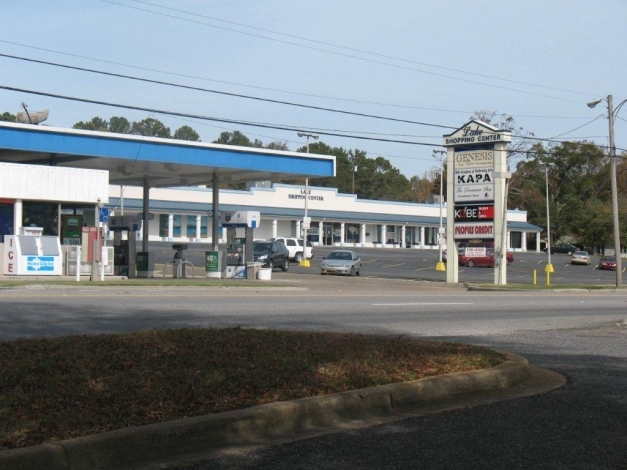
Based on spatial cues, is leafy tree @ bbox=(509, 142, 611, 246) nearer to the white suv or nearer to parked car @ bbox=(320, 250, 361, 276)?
the white suv

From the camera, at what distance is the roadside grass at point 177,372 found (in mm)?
6746

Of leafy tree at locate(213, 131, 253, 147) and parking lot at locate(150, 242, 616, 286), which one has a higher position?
leafy tree at locate(213, 131, 253, 147)

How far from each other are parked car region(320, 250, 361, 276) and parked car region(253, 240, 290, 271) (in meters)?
3.23

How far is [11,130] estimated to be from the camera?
30312 mm

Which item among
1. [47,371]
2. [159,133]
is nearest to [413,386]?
[47,371]

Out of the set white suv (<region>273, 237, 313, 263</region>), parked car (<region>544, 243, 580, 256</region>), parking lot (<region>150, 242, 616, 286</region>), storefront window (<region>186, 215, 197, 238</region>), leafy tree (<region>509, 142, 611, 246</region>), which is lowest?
parking lot (<region>150, 242, 616, 286</region>)

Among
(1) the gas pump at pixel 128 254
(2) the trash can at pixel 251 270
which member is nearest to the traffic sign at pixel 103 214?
(1) the gas pump at pixel 128 254

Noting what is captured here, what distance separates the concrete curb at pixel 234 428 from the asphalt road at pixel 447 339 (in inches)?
13.4

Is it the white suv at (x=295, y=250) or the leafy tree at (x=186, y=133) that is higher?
the leafy tree at (x=186, y=133)

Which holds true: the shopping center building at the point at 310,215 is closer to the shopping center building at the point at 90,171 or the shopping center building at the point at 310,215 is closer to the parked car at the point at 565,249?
the parked car at the point at 565,249

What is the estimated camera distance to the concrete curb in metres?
5.86

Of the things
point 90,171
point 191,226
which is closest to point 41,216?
point 90,171

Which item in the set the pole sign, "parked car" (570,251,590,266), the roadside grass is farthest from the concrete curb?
"parked car" (570,251,590,266)

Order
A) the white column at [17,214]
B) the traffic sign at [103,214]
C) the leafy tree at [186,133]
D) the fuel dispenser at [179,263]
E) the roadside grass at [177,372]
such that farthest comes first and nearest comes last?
1. the leafy tree at [186,133]
2. the fuel dispenser at [179,263]
3. the traffic sign at [103,214]
4. the white column at [17,214]
5. the roadside grass at [177,372]
